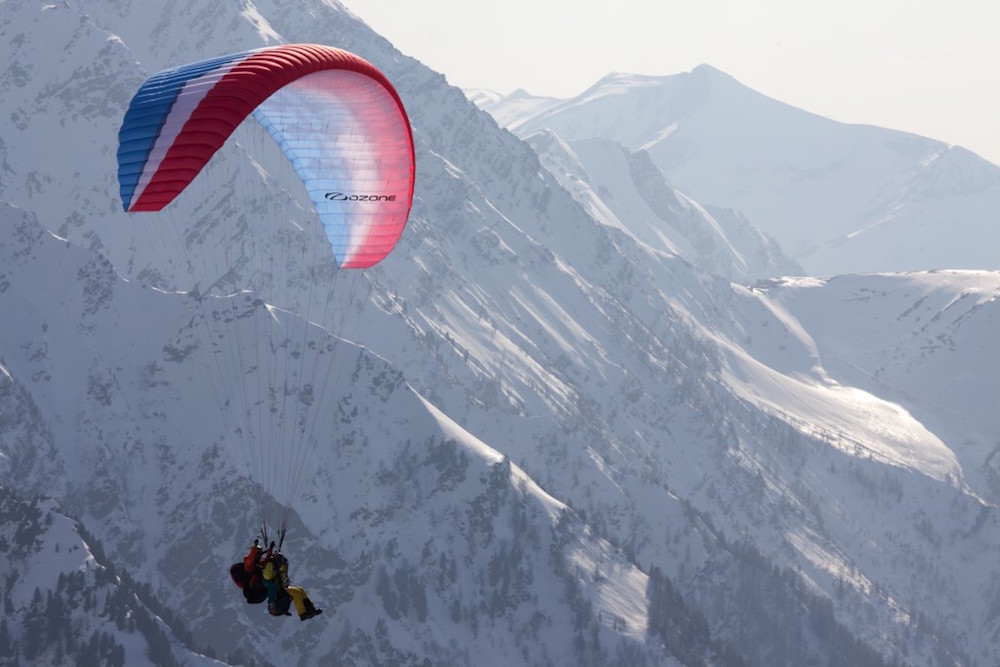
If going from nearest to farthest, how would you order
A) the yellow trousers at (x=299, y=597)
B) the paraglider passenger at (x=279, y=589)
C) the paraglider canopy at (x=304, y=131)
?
1. the paraglider canopy at (x=304, y=131)
2. the paraglider passenger at (x=279, y=589)
3. the yellow trousers at (x=299, y=597)

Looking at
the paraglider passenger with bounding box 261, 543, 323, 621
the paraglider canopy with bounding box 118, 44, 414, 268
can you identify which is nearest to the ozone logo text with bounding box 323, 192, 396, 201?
the paraglider canopy with bounding box 118, 44, 414, 268

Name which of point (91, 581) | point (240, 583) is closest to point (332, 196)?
point (240, 583)

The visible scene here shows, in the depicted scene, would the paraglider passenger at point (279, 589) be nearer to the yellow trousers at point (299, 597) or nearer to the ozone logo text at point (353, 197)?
the yellow trousers at point (299, 597)

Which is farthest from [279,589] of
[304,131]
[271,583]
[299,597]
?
[304,131]

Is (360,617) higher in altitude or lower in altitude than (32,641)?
lower

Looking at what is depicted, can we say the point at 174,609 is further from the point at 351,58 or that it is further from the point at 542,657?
the point at 351,58

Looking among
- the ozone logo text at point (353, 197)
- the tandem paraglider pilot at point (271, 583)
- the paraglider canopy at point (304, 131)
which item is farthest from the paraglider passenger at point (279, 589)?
the ozone logo text at point (353, 197)

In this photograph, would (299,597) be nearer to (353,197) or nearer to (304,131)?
(353,197)
